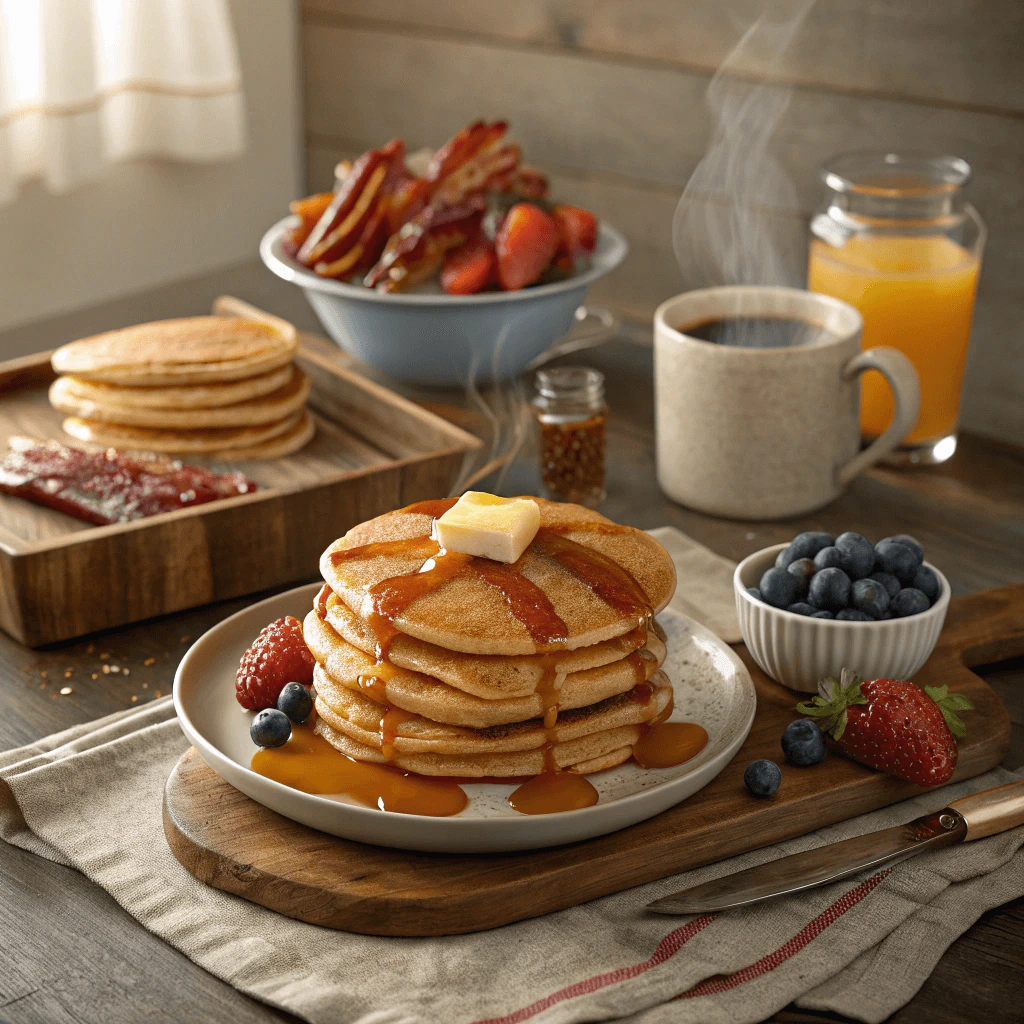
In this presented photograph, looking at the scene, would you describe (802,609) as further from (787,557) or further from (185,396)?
(185,396)

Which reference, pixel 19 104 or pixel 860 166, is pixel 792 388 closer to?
pixel 860 166

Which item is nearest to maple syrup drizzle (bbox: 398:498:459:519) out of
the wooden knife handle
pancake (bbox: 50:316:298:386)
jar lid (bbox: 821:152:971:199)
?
the wooden knife handle

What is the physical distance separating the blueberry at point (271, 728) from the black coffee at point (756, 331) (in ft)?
2.57

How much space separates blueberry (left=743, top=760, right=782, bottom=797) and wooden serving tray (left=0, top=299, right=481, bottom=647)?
60cm

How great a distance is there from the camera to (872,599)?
115 centimetres

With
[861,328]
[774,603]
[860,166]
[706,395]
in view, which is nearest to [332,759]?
[774,603]

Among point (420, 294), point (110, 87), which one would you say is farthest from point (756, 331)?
point (110, 87)

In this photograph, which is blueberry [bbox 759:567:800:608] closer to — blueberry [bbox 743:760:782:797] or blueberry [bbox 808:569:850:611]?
blueberry [bbox 808:569:850:611]

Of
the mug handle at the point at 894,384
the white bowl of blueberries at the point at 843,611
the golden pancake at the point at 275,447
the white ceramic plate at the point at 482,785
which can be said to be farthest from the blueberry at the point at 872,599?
the golden pancake at the point at 275,447

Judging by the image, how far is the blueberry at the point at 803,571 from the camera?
120 centimetres

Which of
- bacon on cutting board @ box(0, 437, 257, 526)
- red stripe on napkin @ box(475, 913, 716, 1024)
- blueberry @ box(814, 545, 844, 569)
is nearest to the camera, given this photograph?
red stripe on napkin @ box(475, 913, 716, 1024)

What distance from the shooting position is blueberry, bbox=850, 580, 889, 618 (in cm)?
115

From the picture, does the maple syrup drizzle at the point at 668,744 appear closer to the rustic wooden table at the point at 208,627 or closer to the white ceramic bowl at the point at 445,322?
the rustic wooden table at the point at 208,627

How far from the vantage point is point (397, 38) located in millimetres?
2588
